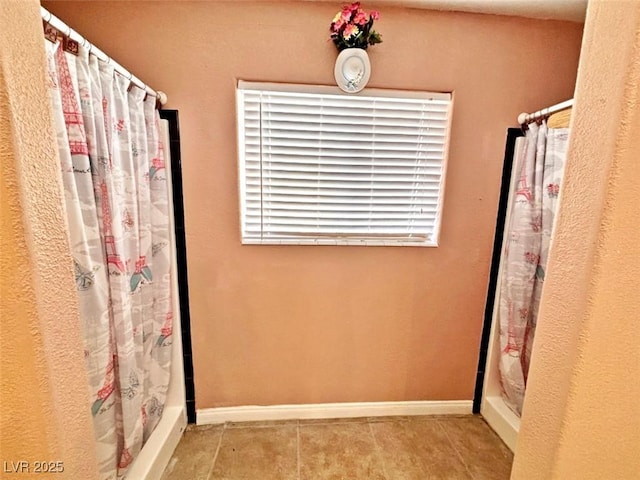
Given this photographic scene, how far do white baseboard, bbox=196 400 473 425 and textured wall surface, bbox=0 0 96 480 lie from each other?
129cm

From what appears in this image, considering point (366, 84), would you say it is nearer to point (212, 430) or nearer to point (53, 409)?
point (53, 409)

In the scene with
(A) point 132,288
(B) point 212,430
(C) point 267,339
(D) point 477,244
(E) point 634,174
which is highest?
(E) point 634,174

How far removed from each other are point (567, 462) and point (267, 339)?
1.35 m

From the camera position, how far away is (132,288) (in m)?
1.23

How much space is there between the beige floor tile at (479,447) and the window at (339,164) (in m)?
1.10

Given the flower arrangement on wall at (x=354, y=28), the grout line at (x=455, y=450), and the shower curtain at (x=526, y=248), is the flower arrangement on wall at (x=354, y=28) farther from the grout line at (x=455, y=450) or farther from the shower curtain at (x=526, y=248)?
the grout line at (x=455, y=450)

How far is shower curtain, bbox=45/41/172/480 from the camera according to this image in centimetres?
90

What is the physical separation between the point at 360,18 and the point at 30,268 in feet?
4.90

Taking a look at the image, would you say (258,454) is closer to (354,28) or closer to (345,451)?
(345,451)

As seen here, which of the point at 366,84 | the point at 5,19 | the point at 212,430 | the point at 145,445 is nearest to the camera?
the point at 5,19

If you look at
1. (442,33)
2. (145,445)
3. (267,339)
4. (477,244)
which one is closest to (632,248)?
(477,244)

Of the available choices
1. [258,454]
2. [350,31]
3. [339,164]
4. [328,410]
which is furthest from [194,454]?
[350,31]

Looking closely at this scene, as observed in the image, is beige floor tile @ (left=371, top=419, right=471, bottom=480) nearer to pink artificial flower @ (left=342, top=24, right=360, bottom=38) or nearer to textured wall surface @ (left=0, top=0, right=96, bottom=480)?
textured wall surface @ (left=0, top=0, right=96, bottom=480)

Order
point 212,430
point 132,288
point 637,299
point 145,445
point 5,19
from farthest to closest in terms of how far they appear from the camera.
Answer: point 212,430 → point 145,445 → point 132,288 → point 637,299 → point 5,19
